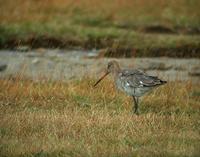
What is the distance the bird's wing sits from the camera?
11.5 meters

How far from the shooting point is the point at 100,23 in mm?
20812

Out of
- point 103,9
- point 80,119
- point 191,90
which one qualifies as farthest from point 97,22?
point 80,119

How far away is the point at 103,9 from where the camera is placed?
22.0 m

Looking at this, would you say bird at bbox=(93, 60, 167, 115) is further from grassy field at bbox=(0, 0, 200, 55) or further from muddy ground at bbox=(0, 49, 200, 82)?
grassy field at bbox=(0, 0, 200, 55)

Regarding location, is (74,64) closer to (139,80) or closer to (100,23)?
(100,23)

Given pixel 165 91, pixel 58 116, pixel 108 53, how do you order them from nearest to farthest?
1. pixel 58 116
2. pixel 165 91
3. pixel 108 53

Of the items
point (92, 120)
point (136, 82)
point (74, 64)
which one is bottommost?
point (74, 64)

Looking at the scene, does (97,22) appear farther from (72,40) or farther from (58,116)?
(58,116)

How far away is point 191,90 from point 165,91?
2.27 feet

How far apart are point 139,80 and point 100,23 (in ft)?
30.8

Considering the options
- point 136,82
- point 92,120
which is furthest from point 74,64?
point 92,120

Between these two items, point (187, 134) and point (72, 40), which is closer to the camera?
point (187, 134)

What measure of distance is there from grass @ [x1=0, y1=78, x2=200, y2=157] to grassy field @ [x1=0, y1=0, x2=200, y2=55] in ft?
17.5

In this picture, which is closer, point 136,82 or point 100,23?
point 136,82
